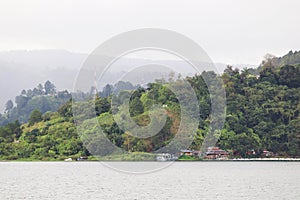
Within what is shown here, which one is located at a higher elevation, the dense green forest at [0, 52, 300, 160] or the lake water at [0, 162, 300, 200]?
the dense green forest at [0, 52, 300, 160]

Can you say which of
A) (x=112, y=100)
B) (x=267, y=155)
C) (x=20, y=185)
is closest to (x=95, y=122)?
(x=112, y=100)

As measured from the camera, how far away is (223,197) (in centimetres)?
4328

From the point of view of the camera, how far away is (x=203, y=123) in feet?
347

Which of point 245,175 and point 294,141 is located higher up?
point 294,141

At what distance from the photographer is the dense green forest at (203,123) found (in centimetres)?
9619

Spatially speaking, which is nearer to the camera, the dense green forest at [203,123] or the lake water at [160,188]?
the lake water at [160,188]

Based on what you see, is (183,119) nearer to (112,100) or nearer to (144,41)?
(112,100)

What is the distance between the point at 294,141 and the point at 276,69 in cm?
2212

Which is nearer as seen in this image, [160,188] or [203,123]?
[160,188]

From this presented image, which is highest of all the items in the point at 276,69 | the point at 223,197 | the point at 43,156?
the point at 276,69

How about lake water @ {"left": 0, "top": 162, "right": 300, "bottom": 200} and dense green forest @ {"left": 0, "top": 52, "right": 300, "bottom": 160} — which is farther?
dense green forest @ {"left": 0, "top": 52, "right": 300, "bottom": 160}

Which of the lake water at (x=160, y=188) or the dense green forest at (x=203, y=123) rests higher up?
the dense green forest at (x=203, y=123)

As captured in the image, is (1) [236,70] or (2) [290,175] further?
(1) [236,70]

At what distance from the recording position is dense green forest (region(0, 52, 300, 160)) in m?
96.2
